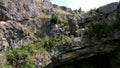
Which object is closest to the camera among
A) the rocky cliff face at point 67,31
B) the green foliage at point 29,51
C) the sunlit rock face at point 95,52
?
the sunlit rock face at point 95,52

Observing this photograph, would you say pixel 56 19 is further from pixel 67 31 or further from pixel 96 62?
pixel 96 62

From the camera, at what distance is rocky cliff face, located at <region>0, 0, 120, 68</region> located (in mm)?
17359

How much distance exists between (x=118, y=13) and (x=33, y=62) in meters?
9.36

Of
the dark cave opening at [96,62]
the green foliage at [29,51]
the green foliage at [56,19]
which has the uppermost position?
the green foliage at [56,19]

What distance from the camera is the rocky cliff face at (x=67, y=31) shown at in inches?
683

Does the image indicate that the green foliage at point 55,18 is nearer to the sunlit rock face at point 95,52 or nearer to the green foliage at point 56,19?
the green foliage at point 56,19

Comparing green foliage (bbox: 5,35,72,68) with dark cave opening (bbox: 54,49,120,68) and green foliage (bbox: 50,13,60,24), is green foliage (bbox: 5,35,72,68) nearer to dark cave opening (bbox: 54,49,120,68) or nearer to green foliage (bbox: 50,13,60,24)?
green foliage (bbox: 50,13,60,24)

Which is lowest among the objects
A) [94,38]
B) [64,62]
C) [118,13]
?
[64,62]

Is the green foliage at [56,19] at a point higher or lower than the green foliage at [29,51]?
higher

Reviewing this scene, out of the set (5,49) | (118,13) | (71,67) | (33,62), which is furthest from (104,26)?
(5,49)

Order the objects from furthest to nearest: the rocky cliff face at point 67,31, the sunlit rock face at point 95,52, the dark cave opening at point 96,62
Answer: the dark cave opening at point 96,62 < the rocky cliff face at point 67,31 < the sunlit rock face at point 95,52

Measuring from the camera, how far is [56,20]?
97.9 ft

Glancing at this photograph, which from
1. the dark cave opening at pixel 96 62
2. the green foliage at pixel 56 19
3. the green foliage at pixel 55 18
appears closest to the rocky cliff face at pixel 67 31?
the dark cave opening at pixel 96 62

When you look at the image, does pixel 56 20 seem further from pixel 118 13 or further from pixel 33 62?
pixel 118 13
